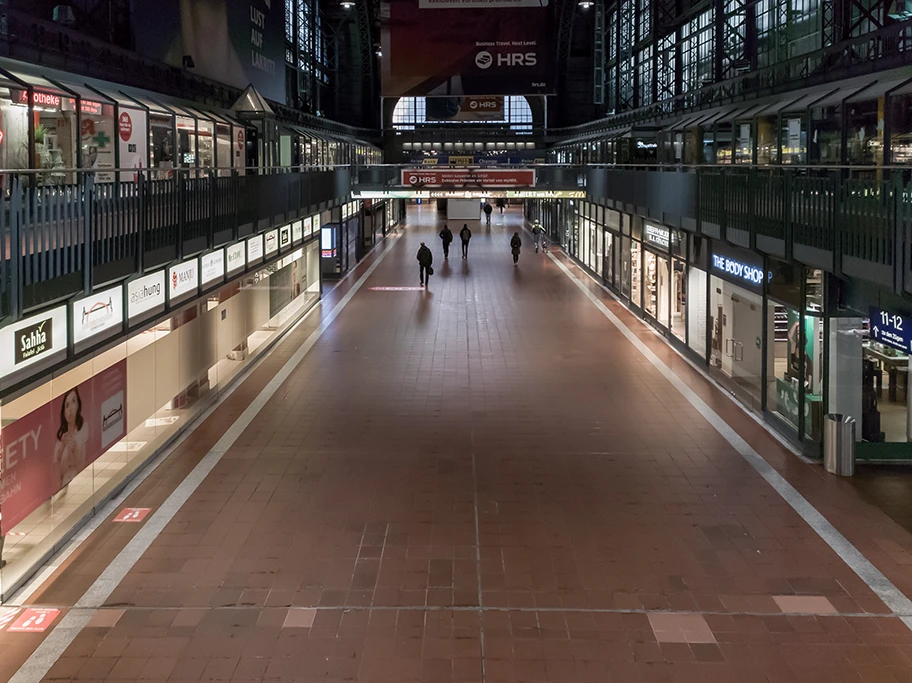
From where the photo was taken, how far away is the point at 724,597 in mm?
8234

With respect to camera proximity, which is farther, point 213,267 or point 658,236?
point 658,236

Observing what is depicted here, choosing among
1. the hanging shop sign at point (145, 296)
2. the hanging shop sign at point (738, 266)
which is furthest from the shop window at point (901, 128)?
the hanging shop sign at point (145, 296)

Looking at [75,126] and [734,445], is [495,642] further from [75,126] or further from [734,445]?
[75,126]

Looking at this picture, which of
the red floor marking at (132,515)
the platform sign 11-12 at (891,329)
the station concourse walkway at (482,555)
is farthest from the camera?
the platform sign 11-12 at (891,329)

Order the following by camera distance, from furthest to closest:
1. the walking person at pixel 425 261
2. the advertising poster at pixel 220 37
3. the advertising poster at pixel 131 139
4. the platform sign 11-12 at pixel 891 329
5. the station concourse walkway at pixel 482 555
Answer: the walking person at pixel 425 261 → the advertising poster at pixel 220 37 → the advertising poster at pixel 131 139 → the platform sign 11-12 at pixel 891 329 → the station concourse walkway at pixel 482 555

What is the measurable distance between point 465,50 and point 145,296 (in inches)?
773

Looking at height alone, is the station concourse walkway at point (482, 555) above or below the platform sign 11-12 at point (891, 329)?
below

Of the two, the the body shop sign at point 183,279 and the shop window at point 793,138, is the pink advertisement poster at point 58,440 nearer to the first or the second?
the the body shop sign at point 183,279

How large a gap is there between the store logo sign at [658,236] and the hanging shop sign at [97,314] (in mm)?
13438

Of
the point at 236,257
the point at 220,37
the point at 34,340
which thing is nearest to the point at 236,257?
the point at 236,257

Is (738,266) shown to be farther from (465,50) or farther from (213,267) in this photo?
(465,50)

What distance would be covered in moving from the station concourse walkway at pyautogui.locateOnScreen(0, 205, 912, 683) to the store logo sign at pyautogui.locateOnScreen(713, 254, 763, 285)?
1.98 meters

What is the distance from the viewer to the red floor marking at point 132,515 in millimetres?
10188

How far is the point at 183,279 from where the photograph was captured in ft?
44.8
